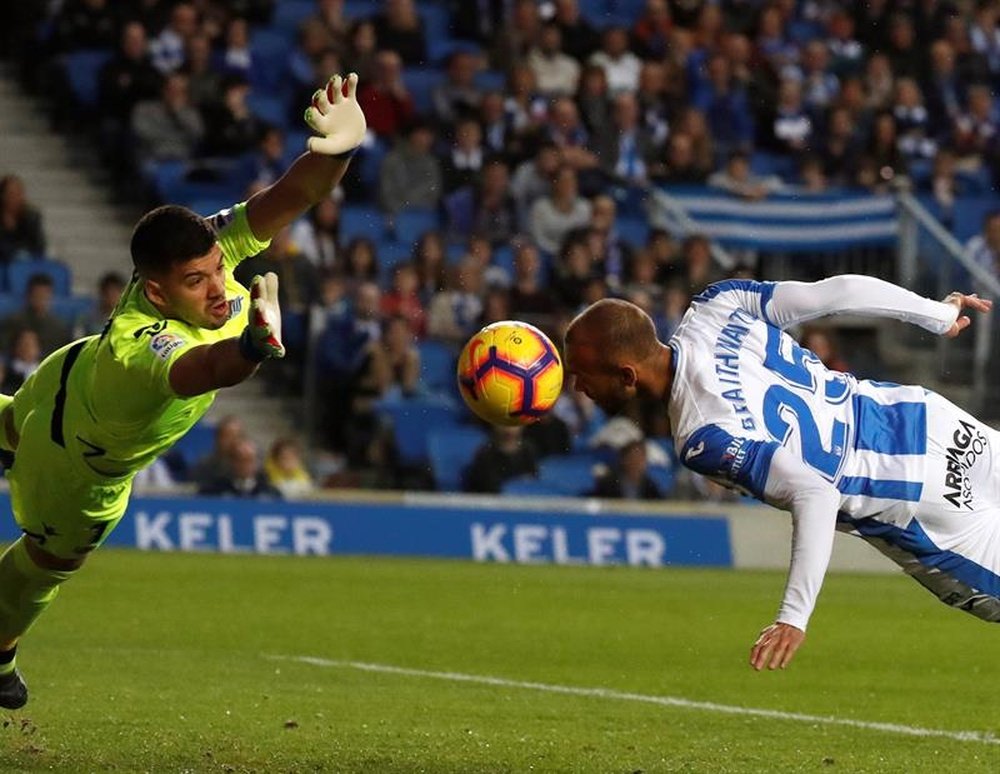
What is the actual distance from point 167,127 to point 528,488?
218 inches

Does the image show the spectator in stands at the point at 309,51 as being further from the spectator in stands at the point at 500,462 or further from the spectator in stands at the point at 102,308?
the spectator in stands at the point at 500,462

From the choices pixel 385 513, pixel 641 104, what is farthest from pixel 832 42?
pixel 385 513

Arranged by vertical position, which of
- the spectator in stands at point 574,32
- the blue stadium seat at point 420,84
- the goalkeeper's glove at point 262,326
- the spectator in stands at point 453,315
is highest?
the goalkeeper's glove at point 262,326

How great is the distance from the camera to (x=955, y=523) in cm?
768

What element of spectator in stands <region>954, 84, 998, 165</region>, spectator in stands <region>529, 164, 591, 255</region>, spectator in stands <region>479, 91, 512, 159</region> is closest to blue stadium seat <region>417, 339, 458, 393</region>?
spectator in stands <region>529, 164, 591, 255</region>

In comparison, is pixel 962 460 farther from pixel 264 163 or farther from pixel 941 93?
pixel 941 93

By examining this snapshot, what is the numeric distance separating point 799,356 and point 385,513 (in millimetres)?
10609

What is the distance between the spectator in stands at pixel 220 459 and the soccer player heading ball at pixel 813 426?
411 inches

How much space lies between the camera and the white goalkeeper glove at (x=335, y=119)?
27.1 ft

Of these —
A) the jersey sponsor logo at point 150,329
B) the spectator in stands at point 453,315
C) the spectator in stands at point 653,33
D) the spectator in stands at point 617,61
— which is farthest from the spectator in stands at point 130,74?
the jersey sponsor logo at point 150,329

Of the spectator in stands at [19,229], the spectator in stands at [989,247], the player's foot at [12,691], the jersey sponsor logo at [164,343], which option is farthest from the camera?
the spectator in stands at [989,247]

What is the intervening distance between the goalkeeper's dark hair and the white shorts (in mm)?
2662

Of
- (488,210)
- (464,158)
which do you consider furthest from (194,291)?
(464,158)

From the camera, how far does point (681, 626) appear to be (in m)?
13.9
